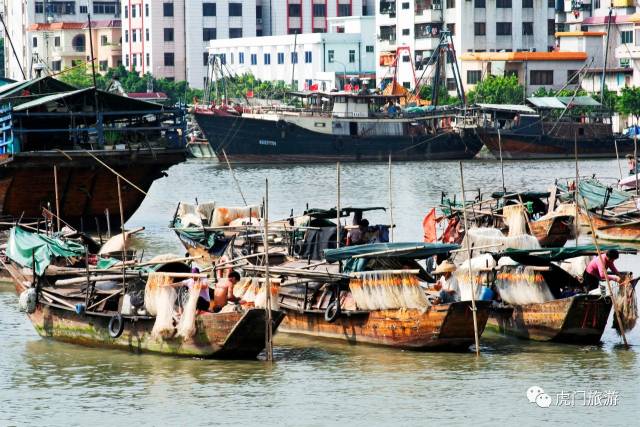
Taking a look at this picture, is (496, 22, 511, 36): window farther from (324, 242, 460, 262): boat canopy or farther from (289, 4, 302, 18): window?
(324, 242, 460, 262): boat canopy

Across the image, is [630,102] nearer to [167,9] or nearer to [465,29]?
[465,29]

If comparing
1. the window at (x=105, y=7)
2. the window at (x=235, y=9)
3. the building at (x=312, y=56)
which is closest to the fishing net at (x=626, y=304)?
the building at (x=312, y=56)

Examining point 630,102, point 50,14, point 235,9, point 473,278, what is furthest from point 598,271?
point 50,14

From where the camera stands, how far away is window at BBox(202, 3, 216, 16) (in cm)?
10144

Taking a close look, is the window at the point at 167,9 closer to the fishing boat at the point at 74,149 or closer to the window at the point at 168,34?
the window at the point at 168,34

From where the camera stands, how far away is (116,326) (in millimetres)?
21922

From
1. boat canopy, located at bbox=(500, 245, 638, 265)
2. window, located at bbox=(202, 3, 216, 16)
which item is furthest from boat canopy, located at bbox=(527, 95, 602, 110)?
boat canopy, located at bbox=(500, 245, 638, 265)

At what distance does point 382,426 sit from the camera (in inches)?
728

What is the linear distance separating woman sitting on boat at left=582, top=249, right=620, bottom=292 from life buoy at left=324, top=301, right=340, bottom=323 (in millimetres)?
3633

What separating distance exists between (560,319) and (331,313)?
3264 mm

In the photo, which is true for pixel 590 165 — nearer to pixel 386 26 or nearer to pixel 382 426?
pixel 386 26

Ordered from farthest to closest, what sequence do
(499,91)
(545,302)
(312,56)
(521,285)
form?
(312,56) → (499,91) → (521,285) → (545,302)

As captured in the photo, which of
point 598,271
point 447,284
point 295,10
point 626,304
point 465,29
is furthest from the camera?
point 295,10

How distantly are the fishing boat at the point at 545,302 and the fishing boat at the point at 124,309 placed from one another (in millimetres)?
3773
